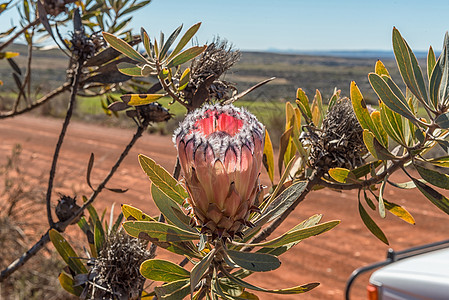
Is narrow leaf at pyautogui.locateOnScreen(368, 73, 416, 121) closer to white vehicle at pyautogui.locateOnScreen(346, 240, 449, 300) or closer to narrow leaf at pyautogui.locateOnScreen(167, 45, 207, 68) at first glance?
narrow leaf at pyautogui.locateOnScreen(167, 45, 207, 68)

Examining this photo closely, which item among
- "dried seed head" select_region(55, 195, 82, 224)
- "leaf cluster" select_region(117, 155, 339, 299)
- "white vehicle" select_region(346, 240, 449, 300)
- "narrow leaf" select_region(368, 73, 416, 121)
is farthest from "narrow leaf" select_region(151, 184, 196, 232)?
"white vehicle" select_region(346, 240, 449, 300)

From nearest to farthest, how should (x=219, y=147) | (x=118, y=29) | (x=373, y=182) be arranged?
1. (x=219, y=147)
2. (x=373, y=182)
3. (x=118, y=29)

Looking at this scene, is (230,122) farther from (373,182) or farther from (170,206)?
(373,182)

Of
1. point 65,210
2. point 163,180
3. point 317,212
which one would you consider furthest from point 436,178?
point 317,212

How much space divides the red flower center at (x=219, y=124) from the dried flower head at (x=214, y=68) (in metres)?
0.24

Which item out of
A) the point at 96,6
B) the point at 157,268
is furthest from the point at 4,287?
the point at 157,268

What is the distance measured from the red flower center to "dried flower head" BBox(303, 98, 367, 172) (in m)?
0.29

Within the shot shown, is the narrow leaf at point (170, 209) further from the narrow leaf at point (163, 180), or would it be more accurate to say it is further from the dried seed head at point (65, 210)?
the dried seed head at point (65, 210)

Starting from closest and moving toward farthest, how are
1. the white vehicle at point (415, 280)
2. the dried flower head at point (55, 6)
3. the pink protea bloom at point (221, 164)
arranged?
the pink protea bloom at point (221, 164)
the dried flower head at point (55, 6)
the white vehicle at point (415, 280)

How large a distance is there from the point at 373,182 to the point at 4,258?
4014 millimetres

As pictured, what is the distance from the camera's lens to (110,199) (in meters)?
8.80

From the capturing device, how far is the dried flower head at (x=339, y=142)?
0.80m

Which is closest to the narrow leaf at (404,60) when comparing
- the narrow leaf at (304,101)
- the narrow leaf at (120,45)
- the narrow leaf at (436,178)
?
the narrow leaf at (436,178)

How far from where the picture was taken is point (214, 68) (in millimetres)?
815
